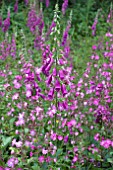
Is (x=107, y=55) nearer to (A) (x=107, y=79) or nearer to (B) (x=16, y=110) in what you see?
(A) (x=107, y=79)

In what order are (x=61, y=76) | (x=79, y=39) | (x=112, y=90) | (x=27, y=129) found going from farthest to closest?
(x=79, y=39)
(x=112, y=90)
(x=27, y=129)
(x=61, y=76)

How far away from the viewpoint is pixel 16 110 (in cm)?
349

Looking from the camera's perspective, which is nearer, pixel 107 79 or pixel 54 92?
pixel 54 92

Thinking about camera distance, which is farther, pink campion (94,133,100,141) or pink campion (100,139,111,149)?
pink campion (94,133,100,141)

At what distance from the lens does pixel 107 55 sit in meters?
4.21

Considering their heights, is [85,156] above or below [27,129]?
below

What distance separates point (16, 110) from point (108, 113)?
0.90 metres

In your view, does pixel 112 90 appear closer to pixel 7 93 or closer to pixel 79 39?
pixel 7 93

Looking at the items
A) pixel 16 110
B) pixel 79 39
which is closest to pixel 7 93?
pixel 16 110

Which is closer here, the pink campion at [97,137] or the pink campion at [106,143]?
the pink campion at [106,143]

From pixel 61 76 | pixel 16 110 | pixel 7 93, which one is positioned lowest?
pixel 16 110

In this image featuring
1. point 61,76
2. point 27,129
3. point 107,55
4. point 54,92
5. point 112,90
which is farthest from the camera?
point 107,55

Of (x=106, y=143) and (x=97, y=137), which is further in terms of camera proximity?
(x=97, y=137)

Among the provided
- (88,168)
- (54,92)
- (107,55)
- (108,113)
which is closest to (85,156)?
(88,168)
